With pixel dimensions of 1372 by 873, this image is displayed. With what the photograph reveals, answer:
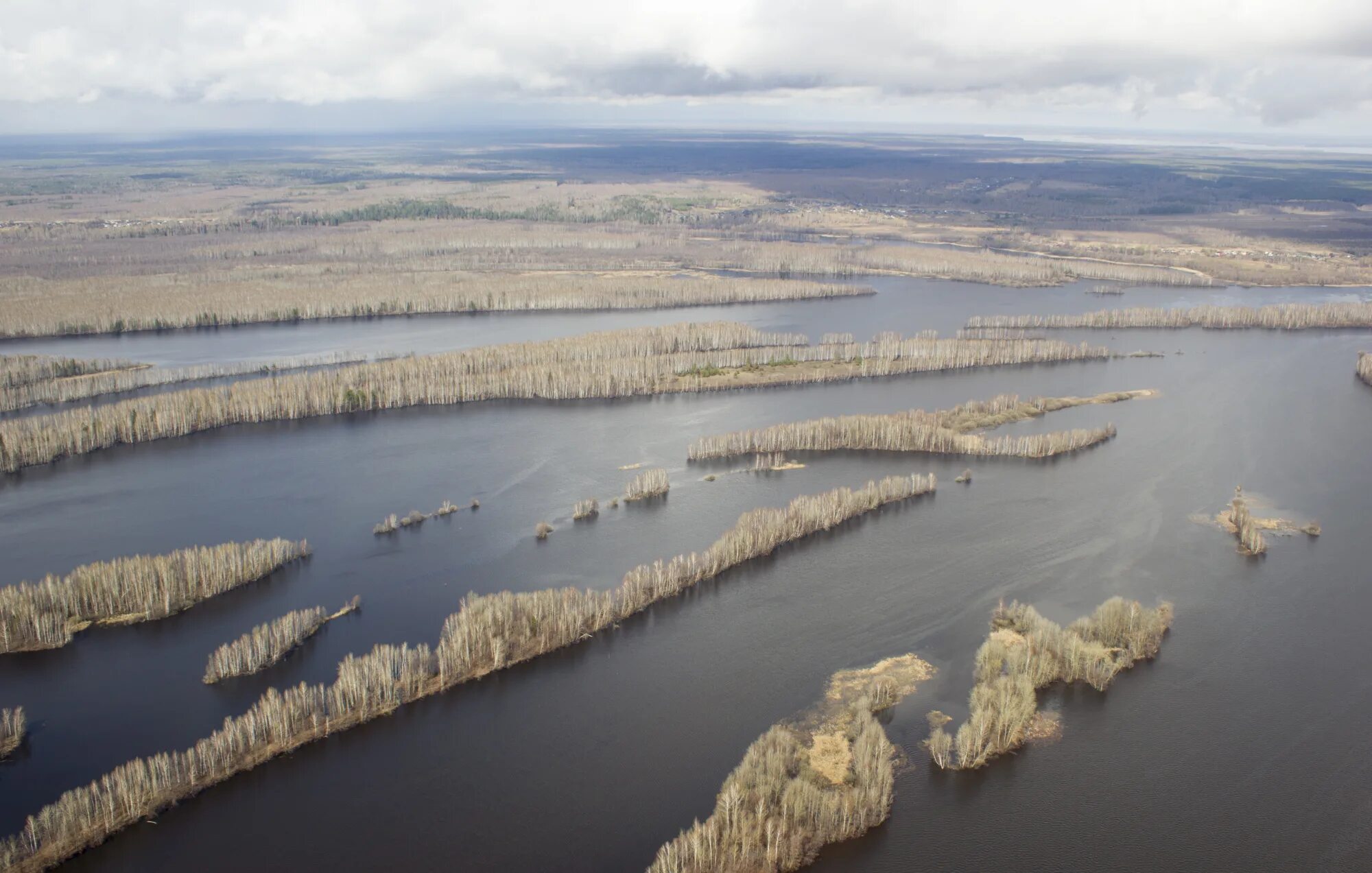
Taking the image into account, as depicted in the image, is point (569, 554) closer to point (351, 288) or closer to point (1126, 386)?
point (1126, 386)

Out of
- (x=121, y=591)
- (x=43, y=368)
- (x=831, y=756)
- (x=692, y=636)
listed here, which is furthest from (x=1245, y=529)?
(x=43, y=368)

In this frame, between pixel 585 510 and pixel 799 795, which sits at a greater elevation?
pixel 585 510

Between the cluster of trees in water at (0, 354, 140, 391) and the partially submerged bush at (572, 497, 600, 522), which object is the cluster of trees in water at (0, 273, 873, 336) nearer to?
the cluster of trees in water at (0, 354, 140, 391)

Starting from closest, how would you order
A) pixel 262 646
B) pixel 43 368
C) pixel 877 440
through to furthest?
pixel 262 646 → pixel 877 440 → pixel 43 368

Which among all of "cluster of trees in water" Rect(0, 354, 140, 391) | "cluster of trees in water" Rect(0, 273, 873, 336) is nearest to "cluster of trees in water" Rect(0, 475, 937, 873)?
"cluster of trees in water" Rect(0, 354, 140, 391)

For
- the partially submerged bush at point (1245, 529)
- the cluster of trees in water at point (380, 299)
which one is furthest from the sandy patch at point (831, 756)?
the cluster of trees in water at point (380, 299)

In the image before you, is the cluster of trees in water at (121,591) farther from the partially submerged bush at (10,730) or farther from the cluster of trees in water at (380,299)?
the cluster of trees in water at (380,299)

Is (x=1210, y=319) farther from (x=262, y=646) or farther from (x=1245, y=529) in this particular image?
(x=262, y=646)
